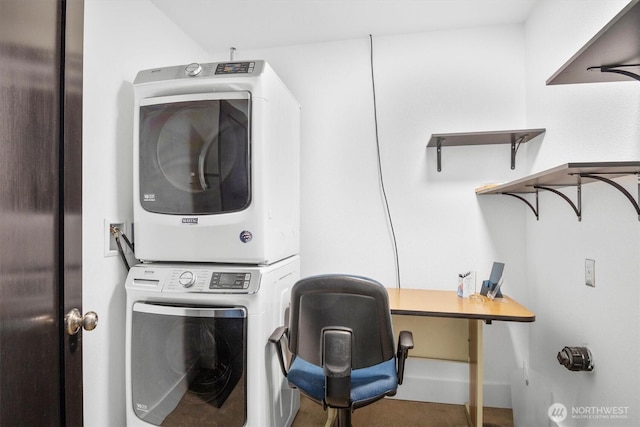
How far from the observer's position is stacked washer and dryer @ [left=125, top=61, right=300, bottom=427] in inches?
62.4

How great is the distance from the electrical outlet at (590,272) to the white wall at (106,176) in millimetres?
2190

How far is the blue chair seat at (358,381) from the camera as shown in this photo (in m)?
1.50

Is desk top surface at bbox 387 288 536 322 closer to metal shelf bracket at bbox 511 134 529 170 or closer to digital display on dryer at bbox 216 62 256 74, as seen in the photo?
metal shelf bracket at bbox 511 134 529 170

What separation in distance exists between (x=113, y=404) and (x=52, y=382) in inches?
36.5

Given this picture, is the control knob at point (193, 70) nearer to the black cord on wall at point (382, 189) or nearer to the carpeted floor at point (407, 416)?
the black cord on wall at point (382, 189)

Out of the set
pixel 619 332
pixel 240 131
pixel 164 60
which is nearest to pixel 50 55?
pixel 240 131

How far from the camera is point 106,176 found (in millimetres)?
1714

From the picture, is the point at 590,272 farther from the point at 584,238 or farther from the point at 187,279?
the point at 187,279

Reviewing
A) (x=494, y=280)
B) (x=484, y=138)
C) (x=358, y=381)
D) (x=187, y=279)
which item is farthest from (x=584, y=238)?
(x=187, y=279)

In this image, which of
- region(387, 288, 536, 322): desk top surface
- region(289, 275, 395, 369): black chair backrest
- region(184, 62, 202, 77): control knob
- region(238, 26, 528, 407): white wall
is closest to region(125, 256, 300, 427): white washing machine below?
region(289, 275, 395, 369): black chair backrest

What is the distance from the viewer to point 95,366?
163 centimetres

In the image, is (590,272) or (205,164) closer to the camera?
(590,272)

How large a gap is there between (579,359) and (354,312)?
956 mm

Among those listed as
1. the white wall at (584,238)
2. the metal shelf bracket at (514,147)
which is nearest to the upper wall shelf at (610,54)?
the white wall at (584,238)
